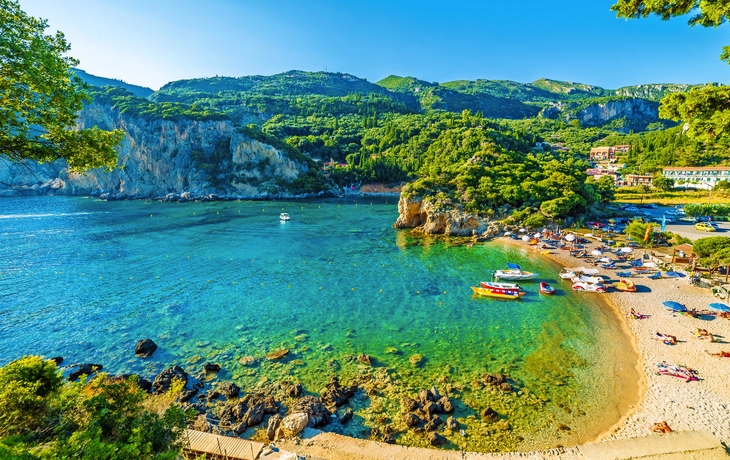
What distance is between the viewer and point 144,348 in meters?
21.9

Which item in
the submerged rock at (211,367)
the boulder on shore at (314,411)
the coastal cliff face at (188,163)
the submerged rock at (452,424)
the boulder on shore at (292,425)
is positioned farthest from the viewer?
the coastal cliff face at (188,163)

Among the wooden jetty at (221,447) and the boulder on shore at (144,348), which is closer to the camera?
the wooden jetty at (221,447)

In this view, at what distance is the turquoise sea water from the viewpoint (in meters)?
17.3

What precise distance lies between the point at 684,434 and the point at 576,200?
46.2 metres

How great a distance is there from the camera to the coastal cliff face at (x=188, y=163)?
113m

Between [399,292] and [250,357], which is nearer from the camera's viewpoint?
[250,357]

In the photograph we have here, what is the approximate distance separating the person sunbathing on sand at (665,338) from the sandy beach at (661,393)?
9.7 inches

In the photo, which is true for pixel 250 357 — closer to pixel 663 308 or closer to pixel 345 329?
pixel 345 329

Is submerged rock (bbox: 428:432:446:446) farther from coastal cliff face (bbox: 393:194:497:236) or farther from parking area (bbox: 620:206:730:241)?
parking area (bbox: 620:206:730:241)

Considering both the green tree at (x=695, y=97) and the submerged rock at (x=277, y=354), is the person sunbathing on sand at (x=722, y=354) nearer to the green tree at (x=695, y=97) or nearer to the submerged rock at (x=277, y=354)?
the green tree at (x=695, y=97)

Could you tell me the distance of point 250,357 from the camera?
21219mm

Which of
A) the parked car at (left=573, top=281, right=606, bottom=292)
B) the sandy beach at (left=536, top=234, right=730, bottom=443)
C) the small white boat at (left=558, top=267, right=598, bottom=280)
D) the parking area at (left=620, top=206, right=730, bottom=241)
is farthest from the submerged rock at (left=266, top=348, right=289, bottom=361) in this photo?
the parking area at (left=620, top=206, right=730, bottom=241)

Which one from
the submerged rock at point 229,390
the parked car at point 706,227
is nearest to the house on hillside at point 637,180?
the parked car at point 706,227

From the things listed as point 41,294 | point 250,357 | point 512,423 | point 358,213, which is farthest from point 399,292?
point 358,213
